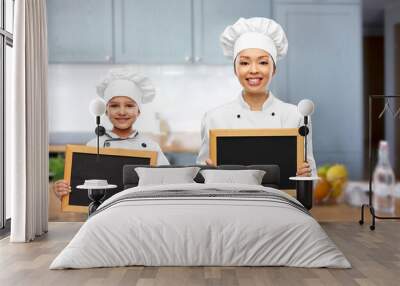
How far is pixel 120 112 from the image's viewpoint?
20.9 feet

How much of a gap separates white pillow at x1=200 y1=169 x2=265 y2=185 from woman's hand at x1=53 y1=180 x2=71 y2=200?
1524mm

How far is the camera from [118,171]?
6.07 meters

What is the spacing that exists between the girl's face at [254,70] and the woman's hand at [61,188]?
1.99m

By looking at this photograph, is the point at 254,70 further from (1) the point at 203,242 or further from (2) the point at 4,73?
(1) the point at 203,242

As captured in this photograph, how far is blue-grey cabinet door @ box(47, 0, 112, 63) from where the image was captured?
6496 mm

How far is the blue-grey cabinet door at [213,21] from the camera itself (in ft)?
21.3

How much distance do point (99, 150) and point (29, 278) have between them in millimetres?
2723

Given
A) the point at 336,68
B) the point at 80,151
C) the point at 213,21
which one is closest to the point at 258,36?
the point at 213,21

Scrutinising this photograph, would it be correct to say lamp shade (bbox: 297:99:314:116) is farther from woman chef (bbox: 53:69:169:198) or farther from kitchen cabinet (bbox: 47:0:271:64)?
woman chef (bbox: 53:69:169:198)

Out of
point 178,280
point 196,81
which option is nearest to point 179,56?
point 196,81

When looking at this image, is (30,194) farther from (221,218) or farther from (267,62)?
(267,62)

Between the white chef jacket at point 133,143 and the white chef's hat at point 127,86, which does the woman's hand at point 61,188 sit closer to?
the white chef jacket at point 133,143

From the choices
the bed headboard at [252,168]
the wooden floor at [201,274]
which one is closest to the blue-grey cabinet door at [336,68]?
the bed headboard at [252,168]

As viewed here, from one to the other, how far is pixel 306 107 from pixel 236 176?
4.04 ft
